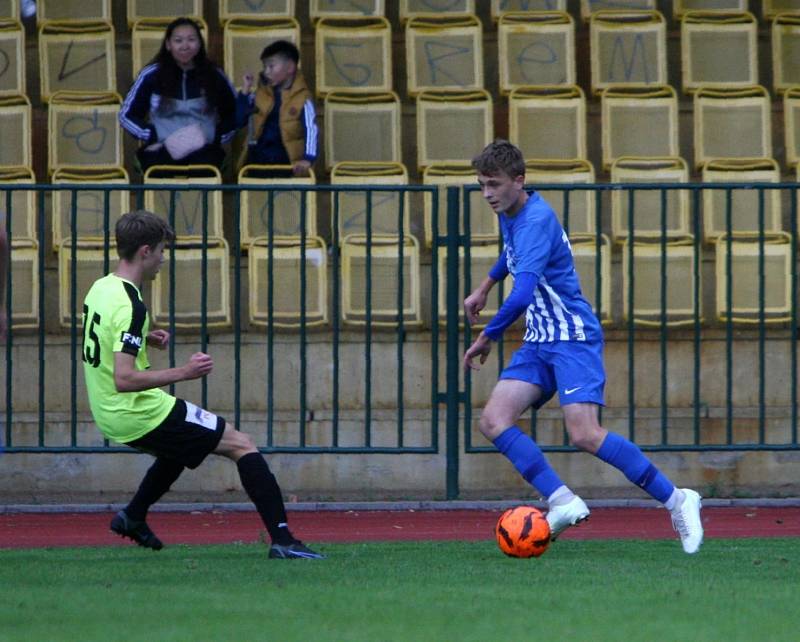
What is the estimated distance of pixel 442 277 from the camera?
10234 millimetres

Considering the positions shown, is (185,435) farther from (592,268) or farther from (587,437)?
(592,268)

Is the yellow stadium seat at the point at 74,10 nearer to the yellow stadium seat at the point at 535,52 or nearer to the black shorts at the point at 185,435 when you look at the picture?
the yellow stadium seat at the point at 535,52

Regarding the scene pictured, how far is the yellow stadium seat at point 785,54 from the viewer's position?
13219 mm

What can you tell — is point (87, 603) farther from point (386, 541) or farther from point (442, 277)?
point (442, 277)

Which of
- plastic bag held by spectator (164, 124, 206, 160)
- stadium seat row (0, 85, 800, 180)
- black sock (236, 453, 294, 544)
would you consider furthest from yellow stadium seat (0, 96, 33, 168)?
black sock (236, 453, 294, 544)

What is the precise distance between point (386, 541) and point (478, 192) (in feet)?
9.07

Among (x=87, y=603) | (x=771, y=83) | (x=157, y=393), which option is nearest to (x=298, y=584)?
(x=87, y=603)

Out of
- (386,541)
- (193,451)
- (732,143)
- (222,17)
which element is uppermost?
(222,17)

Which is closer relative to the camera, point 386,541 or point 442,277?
point 386,541

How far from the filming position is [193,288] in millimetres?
10352

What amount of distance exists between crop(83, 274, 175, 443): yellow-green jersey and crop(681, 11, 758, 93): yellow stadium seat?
22.8 feet

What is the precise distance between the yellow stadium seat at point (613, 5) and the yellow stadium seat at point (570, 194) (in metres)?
2.19

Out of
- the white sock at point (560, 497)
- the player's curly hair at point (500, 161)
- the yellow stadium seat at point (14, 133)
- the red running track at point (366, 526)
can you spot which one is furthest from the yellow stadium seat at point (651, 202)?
the yellow stadium seat at point (14, 133)

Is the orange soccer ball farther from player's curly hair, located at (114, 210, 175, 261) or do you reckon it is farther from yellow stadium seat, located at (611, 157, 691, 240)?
yellow stadium seat, located at (611, 157, 691, 240)
